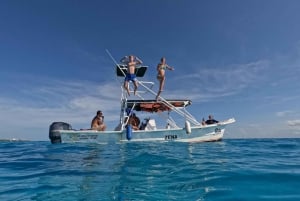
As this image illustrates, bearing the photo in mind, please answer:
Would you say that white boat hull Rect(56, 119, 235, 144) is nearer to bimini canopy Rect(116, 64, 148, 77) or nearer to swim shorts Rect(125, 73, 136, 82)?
swim shorts Rect(125, 73, 136, 82)

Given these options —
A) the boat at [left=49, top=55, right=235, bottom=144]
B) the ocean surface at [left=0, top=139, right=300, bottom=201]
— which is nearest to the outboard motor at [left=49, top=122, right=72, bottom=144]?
the boat at [left=49, top=55, right=235, bottom=144]

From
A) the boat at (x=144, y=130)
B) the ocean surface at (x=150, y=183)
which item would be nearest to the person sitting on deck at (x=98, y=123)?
the boat at (x=144, y=130)

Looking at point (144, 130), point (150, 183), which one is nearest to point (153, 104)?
point (144, 130)

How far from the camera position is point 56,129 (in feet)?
51.3

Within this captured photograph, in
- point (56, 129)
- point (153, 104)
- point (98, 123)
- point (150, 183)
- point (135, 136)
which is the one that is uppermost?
point (153, 104)

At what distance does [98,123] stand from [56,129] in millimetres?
2591

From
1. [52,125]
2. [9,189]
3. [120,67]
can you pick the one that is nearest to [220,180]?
[9,189]

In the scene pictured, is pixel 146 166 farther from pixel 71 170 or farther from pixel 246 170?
pixel 246 170

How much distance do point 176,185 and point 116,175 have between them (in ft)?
4.82

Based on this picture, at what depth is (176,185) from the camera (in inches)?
177

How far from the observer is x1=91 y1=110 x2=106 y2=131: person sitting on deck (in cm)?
1554

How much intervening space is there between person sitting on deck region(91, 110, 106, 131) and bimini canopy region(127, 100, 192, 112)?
1846mm

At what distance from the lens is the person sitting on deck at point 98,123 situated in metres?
15.5

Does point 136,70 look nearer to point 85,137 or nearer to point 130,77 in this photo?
point 130,77
